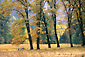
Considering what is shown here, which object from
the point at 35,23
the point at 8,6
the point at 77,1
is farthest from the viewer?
the point at 77,1

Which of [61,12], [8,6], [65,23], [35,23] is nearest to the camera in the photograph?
[8,6]

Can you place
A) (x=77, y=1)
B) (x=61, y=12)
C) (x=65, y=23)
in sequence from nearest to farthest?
(x=77, y=1) → (x=61, y=12) → (x=65, y=23)

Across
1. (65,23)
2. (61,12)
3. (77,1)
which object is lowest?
(65,23)

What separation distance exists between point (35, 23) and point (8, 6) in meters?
Result: 5.07

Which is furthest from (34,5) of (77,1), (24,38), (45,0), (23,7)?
(77,1)

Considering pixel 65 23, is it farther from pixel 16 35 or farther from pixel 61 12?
pixel 16 35

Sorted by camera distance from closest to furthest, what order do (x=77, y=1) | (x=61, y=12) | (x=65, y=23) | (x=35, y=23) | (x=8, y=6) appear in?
(x=8, y=6) < (x=35, y=23) < (x=77, y=1) < (x=61, y=12) < (x=65, y=23)

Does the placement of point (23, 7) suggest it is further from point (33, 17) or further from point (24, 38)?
point (24, 38)

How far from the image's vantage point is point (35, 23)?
2020 centimetres

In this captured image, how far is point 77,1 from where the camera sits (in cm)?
2214

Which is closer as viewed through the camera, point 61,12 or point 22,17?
point 22,17

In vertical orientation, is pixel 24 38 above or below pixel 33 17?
below

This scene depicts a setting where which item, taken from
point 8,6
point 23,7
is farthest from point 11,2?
point 23,7

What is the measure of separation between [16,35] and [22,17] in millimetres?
3208
